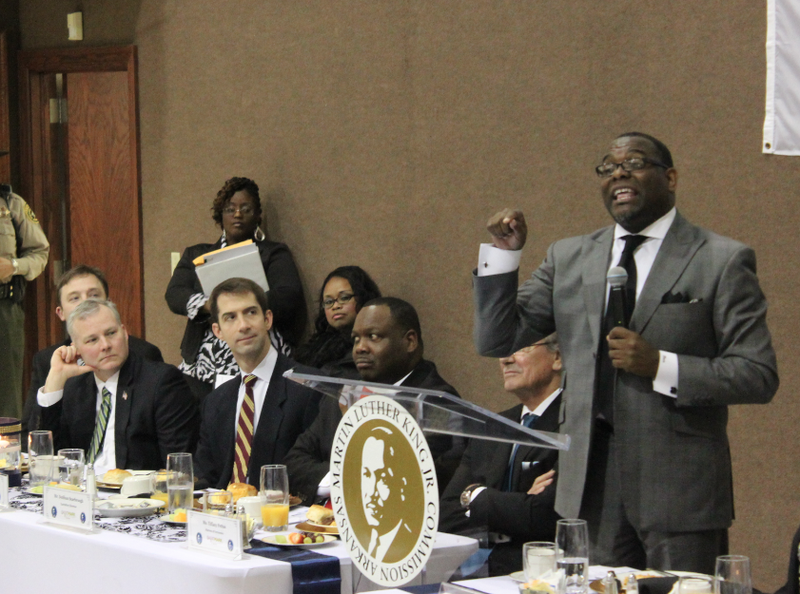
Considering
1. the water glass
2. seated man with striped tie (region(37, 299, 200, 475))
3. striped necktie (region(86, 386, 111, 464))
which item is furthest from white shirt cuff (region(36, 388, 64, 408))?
the water glass

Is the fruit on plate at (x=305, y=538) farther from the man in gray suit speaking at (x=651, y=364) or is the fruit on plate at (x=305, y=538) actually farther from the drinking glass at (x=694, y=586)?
the drinking glass at (x=694, y=586)

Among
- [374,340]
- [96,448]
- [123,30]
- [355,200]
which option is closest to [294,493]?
[374,340]

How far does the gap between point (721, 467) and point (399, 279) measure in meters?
2.65

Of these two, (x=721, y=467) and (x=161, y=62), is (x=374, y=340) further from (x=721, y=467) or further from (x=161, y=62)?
(x=161, y=62)

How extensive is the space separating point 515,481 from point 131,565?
97 cm

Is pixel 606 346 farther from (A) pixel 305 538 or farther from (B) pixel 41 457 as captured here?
(B) pixel 41 457

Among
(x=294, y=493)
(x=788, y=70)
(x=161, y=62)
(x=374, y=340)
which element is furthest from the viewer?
(x=161, y=62)

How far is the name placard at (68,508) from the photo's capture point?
2393mm

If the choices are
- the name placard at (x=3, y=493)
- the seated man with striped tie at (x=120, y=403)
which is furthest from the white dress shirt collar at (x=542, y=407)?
the name placard at (x=3, y=493)

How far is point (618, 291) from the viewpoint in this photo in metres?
2.14

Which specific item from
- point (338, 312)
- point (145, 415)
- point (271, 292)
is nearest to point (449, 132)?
point (338, 312)

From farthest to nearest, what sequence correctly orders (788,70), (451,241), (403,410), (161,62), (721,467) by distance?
1. (161,62)
2. (451,241)
3. (788,70)
4. (721,467)
5. (403,410)

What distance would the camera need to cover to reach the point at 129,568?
7.38ft

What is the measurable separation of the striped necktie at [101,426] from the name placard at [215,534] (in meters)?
1.49
